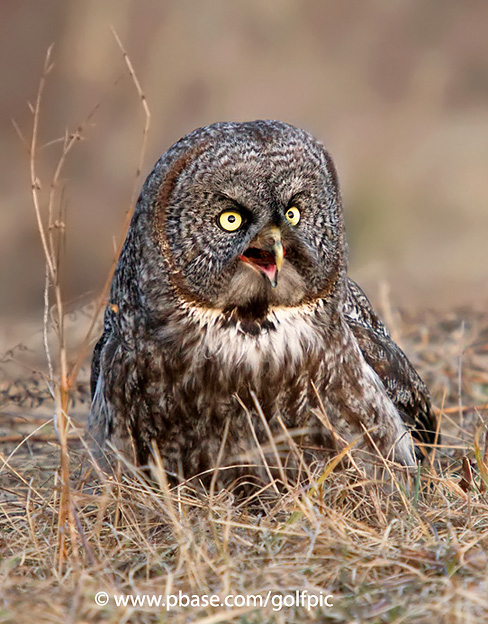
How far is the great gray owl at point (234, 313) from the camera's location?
3.10 meters

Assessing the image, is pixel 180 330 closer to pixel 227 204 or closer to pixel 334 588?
pixel 227 204

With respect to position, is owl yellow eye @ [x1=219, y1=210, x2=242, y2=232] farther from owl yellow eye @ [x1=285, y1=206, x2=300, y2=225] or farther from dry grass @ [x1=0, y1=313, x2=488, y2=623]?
dry grass @ [x1=0, y1=313, x2=488, y2=623]

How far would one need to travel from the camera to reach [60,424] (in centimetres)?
262

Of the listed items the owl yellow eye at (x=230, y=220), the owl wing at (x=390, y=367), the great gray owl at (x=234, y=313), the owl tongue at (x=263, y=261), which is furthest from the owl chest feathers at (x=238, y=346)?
the owl wing at (x=390, y=367)

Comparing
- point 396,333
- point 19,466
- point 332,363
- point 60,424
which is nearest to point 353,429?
point 332,363

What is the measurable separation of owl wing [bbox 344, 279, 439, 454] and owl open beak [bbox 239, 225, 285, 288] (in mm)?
711

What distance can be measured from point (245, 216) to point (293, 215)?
19cm

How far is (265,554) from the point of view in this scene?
253 cm

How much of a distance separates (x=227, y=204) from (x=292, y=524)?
3.75 feet

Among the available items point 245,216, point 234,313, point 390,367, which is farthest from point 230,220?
point 390,367

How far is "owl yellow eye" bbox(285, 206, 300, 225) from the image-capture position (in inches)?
123

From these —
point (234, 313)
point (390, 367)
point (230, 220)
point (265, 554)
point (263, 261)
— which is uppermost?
point (230, 220)

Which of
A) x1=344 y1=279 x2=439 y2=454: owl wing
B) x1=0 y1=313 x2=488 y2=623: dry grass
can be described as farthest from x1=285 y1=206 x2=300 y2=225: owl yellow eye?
x1=0 y1=313 x2=488 y2=623: dry grass

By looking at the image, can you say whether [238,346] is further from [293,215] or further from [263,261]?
[293,215]
